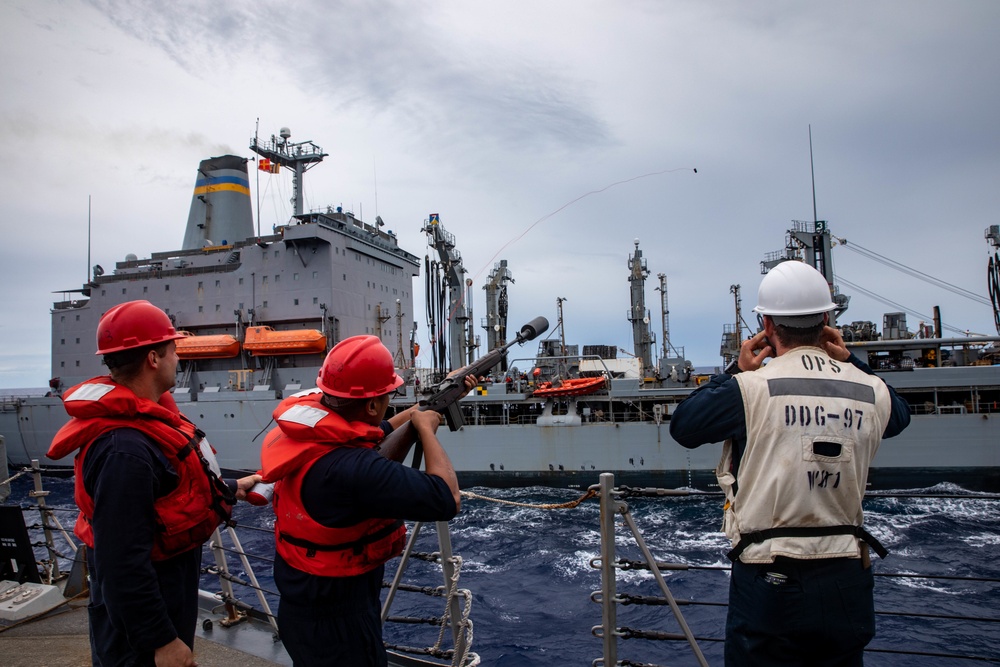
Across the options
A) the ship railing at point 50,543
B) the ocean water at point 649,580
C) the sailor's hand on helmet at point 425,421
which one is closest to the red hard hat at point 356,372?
the sailor's hand on helmet at point 425,421

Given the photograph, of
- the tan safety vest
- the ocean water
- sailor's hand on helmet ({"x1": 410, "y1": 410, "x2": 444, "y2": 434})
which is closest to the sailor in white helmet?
the tan safety vest

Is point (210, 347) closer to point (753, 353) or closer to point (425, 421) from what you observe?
point (425, 421)

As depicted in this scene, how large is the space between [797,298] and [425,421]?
1.24 meters

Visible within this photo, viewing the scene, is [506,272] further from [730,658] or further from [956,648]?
[730,658]

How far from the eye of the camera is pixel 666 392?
51.0 ft

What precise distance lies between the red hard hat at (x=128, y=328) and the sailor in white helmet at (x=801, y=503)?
1.77 meters

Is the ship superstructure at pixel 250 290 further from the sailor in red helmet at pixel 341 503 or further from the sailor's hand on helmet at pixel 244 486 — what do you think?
the sailor in red helmet at pixel 341 503

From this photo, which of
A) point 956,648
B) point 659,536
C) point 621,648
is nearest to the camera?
point 956,648

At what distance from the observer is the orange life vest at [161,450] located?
1.70m

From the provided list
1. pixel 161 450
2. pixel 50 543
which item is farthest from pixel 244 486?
pixel 50 543

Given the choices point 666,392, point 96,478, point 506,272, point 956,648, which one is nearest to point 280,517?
point 96,478

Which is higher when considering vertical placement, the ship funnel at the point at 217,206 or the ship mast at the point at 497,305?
the ship funnel at the point at 217,206

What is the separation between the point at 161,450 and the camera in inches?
70.1

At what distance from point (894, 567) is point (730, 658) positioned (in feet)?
32.8
